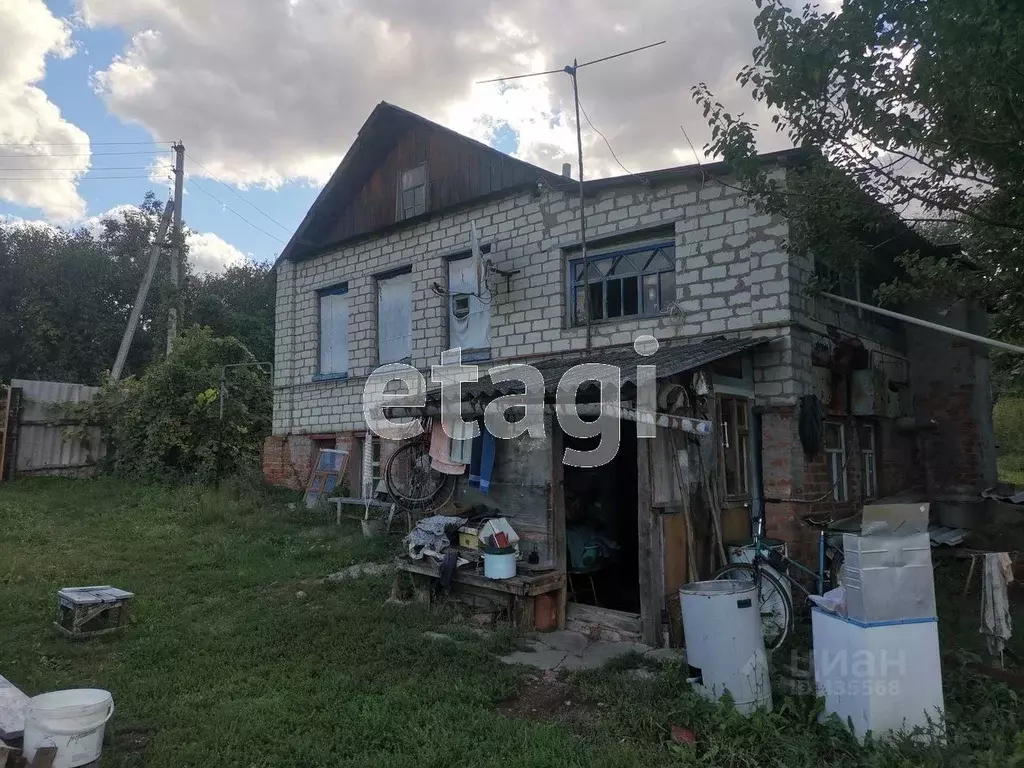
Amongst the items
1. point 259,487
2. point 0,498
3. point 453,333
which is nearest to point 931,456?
point 453,333

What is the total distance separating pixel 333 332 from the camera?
12836 mm

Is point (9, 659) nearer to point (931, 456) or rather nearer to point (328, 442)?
point (328, 442)

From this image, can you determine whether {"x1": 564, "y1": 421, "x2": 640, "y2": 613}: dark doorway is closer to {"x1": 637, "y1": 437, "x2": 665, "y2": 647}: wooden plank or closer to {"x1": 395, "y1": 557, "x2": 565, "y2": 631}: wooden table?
{"x1": 395, "y1": 557, "x2": 565, "y2": 631}: wooden table

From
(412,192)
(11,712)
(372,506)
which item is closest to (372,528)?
(372,506)

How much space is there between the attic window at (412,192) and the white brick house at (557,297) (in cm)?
4

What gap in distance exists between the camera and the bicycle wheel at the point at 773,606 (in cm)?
637

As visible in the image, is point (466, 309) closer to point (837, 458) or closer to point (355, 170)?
point (355, 170)

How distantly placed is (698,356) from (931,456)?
6826 millimetres

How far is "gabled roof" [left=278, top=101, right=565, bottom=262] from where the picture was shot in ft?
39.0

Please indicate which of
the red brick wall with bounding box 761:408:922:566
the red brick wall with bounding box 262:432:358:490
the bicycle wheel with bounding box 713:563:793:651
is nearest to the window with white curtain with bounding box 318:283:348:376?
the red brick wall with bounding box 262:432:358:490

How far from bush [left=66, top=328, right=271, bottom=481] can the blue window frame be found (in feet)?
10.5

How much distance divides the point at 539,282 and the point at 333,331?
189 inches

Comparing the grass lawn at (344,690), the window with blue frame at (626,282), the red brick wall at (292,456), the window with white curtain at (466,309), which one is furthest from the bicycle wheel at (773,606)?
the red brick wall at (292,456)

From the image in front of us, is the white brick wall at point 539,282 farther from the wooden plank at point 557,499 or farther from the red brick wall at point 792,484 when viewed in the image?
the wooden plank at point 557,499
